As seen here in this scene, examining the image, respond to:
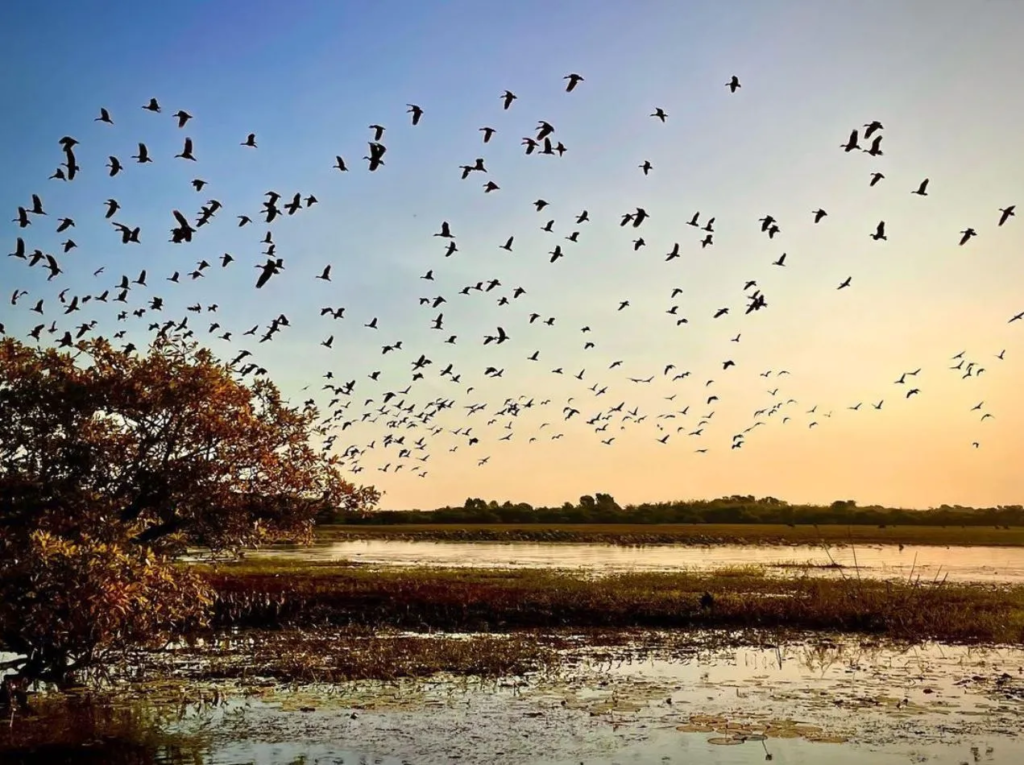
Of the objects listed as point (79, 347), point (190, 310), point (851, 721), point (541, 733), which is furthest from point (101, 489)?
point (851, 721)

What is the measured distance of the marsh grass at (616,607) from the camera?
33.3m

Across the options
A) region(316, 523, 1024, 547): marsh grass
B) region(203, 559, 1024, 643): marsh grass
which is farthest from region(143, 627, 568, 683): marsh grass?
region(316, 523, 1024, 547): marsh grass

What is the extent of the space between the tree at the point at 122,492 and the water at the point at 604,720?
7.13 feet

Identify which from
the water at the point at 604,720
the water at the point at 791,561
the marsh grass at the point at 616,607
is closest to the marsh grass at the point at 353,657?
the water at the point at 604,720

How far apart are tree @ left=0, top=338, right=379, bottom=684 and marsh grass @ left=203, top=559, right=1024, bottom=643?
1096cm

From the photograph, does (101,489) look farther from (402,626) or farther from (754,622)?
(754,622)

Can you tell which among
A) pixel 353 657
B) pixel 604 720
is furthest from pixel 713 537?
pixel 604 720

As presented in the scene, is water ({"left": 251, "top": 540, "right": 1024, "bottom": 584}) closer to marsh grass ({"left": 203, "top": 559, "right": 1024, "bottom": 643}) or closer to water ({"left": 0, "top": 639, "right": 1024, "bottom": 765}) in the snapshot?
marsh grass ({"left": 203, "top": 559, "right": 1024, "bottom": 643})

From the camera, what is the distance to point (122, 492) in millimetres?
22094

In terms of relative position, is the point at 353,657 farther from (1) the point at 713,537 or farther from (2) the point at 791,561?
(1) the point at 713,537

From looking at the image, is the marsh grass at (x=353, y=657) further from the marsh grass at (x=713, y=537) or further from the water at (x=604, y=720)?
the marsh grass at (x=713, y=537)

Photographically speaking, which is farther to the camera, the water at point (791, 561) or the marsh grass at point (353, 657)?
→ the water at point (791, 561)

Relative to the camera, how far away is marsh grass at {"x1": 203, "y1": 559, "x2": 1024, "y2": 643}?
33.3 metres

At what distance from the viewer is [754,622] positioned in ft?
112
